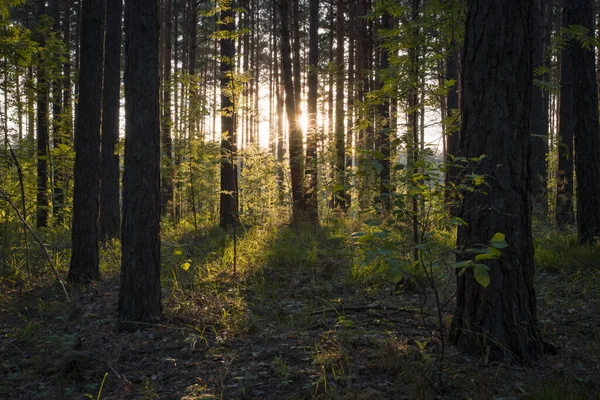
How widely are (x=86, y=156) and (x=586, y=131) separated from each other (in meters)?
7.81

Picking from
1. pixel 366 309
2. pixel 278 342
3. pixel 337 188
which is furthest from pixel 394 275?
pixel 366 309

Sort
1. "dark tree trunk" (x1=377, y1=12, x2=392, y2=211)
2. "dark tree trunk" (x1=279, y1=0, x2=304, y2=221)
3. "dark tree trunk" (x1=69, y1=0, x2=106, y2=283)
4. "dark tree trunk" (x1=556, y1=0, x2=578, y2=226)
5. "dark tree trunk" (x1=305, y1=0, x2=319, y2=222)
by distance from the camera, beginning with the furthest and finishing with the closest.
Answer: "dark tree trunk" (x1=279, y1=0, x2=304, y2=221) → "dark tree trunk" (x1=305, y1=0, x2=319, y2=222) → "dark tree trunk" (x1=556, y1=0, x2=578, y2=226) → "dark tree trunk" (x1=69, y1=0, x2=106, y2=283) → "dark tree trunk" (x1=377, y1=12, x2=392, y2=211)

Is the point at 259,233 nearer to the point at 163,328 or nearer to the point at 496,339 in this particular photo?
the point at 163,328

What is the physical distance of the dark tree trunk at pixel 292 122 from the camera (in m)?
10.2

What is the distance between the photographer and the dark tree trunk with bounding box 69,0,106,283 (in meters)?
6.20

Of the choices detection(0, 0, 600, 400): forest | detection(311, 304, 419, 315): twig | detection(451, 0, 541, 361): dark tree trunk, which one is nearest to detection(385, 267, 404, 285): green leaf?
detection(0, 0, 600, 400): forest

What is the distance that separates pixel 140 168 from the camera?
4.29 meters

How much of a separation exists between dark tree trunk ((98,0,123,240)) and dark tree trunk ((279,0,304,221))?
386cm

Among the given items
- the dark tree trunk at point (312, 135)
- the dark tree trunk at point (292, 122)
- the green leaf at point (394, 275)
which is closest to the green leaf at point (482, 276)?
the green leaf at point (394, 275)

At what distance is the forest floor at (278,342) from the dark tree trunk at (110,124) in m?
3.34

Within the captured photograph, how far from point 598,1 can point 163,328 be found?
20224 mm

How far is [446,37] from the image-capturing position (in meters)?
5.16

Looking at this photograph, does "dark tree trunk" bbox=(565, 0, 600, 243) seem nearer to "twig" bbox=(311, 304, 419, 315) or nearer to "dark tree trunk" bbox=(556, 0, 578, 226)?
"dark tree trunk" bbox=(556, 0, 578, 226)

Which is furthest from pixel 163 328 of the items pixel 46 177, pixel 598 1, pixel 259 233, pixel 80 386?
pixel 598 1
